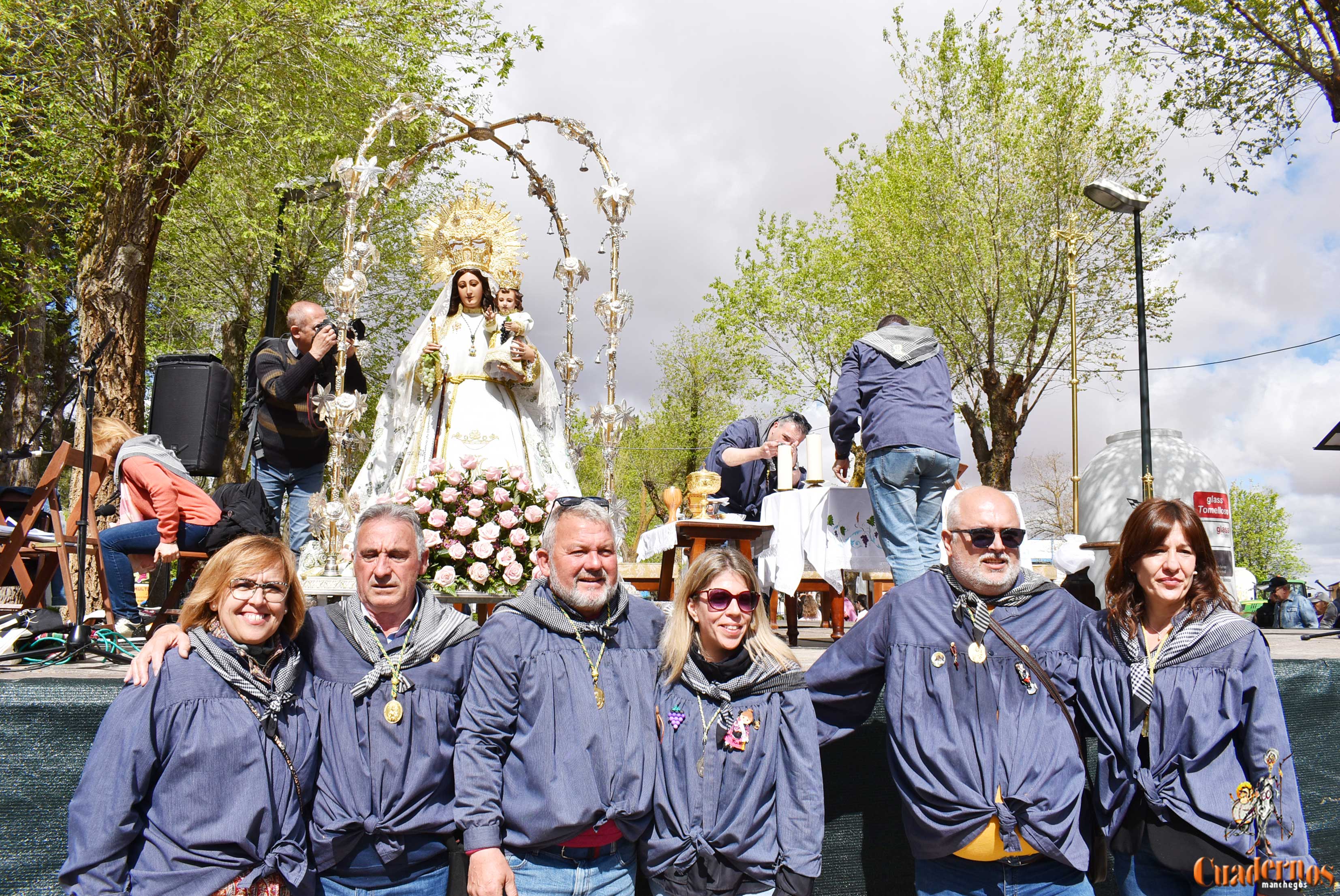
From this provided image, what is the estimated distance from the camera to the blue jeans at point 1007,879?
2.99 meters

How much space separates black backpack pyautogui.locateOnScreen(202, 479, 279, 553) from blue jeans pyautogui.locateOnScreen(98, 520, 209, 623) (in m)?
0.10

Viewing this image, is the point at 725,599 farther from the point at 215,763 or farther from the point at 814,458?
the point at 814,458

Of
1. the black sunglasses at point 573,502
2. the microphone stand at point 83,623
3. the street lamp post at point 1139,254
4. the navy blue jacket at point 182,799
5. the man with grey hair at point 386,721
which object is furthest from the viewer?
the street lamp post at point 1139,254

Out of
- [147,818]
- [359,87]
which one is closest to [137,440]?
[147,818]

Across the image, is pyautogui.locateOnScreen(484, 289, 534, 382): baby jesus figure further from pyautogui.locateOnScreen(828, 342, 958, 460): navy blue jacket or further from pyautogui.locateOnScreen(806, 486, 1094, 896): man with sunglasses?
pyautogui.locateOnScreen(806, 486, 1094, 896): man with sunglasses

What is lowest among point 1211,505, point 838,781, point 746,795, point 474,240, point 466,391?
point 838,781

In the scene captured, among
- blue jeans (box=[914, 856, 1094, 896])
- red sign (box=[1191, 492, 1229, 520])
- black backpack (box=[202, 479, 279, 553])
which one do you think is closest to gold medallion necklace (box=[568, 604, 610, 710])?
blue jeans (box=[914, 856, 1094, 896])

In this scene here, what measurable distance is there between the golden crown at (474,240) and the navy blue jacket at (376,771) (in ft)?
15.9

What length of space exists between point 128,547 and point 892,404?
4687 millimetres

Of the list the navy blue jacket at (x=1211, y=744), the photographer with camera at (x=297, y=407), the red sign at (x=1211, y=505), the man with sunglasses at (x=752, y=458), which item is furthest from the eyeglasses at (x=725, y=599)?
the red sign at (x=1211, y=505)

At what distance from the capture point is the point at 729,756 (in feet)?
9.91

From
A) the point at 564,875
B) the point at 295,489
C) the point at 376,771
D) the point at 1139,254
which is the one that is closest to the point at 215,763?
the point at 376,771

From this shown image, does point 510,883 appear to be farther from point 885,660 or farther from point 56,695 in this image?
point 56,695

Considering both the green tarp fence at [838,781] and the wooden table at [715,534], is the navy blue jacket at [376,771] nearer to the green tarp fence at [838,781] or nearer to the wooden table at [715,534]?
the green tarp fence at [838,781]
